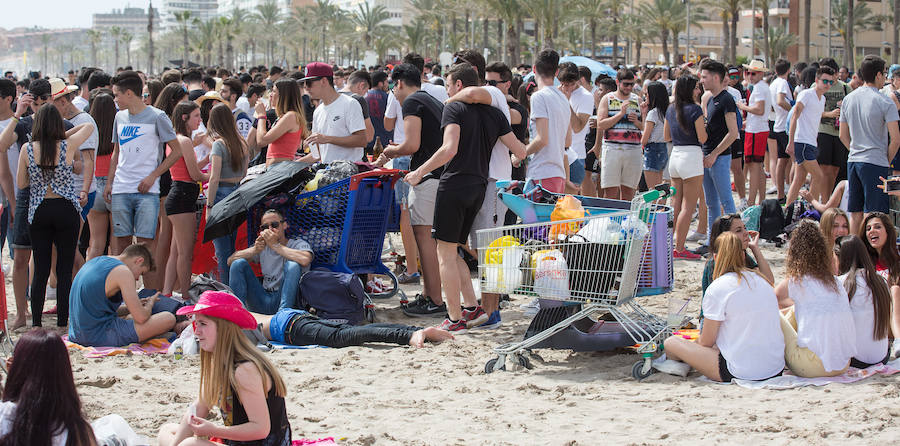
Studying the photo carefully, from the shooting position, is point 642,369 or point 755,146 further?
point 755,146

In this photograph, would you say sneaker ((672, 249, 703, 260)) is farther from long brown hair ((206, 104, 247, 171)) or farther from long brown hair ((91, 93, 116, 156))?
long brown hair ((91, 93, 116, 156))

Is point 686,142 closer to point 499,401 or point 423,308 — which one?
point 423,308

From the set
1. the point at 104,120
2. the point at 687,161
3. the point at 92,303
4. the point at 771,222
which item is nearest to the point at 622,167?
the point at 687,161

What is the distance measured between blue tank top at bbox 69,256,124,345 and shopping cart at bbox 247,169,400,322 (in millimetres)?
1361

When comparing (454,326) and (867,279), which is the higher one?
(867,279)

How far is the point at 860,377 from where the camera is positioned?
18.2 ft

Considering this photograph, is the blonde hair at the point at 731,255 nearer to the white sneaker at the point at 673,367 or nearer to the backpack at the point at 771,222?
the white sneaker at the point at 673,367

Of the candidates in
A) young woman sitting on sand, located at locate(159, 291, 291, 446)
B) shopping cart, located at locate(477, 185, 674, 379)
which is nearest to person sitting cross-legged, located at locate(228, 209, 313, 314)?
shopping cart, located at locate(477, 185, 674, 379)

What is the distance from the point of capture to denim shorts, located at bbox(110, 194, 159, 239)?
793 cm

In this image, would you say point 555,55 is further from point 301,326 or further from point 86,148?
point 86,148

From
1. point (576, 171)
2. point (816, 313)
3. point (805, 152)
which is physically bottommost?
point (816, 313)

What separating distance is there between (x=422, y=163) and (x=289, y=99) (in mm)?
1410

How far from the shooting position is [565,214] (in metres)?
6.18

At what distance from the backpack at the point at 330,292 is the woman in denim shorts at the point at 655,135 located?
453cm
